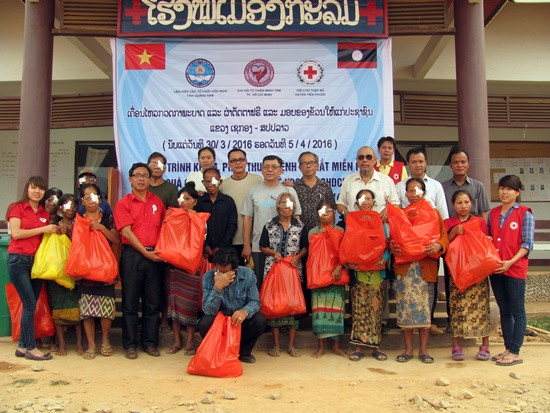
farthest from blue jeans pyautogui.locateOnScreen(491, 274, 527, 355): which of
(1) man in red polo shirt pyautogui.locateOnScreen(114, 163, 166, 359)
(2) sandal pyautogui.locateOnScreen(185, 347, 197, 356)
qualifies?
(1) man in red polo shirt pyautogui.locateOnScreen(114, 163, 166, 359)

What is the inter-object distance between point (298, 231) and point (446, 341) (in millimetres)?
1807

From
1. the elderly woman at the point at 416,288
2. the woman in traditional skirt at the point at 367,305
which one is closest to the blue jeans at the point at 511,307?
the elderly woman at the point at 416,288

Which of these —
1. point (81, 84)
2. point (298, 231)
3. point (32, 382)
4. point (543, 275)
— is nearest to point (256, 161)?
point (298, 231)

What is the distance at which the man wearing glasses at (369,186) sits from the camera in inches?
191

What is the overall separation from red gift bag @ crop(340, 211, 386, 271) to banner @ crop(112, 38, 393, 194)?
147 cm

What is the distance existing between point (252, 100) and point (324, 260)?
2.30 meters

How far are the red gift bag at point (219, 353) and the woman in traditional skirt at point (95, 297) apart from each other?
3.26 ft

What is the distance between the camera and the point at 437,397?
3693mm

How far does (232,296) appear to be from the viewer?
14.3 feet

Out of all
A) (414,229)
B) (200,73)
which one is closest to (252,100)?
(200,73)

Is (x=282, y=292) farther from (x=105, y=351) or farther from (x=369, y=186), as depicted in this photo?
(x=105, y=351)

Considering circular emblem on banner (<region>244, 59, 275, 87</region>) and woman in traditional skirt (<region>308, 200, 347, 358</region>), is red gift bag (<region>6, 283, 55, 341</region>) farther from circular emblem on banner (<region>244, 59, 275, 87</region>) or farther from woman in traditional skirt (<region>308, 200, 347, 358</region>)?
circular emblem on banner (<region>244, 59, 275, 87</region>)

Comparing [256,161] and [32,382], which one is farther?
[256,161]

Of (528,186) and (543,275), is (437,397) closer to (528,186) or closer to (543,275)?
(543,275)
